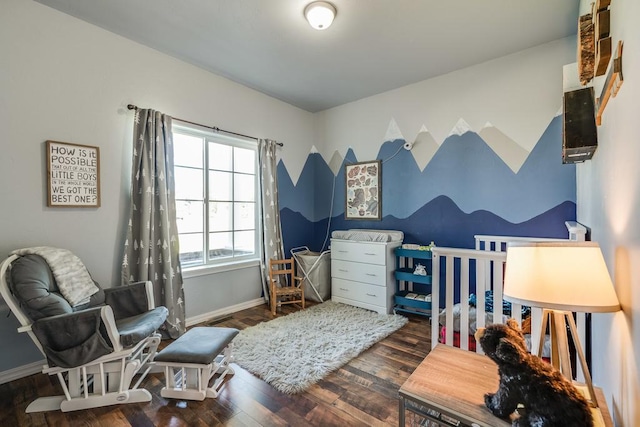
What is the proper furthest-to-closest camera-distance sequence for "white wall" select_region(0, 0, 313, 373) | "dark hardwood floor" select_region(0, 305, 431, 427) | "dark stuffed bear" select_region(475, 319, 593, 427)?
"white wall" select_region(0, 0, 313, 373) → "dark hardwood floor" select_region(0, 305, 431, 427) → "dark stuffed bear" select_region(475, 319, 593, 427)

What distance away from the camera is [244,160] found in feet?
12.0

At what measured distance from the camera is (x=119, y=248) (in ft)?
8.44

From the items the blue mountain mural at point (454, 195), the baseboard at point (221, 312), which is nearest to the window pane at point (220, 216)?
the blue mountain mural at point (454, 195)

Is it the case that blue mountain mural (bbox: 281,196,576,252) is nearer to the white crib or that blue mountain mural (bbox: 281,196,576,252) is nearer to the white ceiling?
the white crib

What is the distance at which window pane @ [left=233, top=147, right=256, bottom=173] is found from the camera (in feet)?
11.8

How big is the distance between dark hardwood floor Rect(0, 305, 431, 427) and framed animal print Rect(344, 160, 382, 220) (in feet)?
6.78

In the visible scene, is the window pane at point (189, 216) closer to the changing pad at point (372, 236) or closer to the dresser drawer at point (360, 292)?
the changing pad at point (372, 236)

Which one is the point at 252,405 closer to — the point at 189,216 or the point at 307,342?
the point at 307,342

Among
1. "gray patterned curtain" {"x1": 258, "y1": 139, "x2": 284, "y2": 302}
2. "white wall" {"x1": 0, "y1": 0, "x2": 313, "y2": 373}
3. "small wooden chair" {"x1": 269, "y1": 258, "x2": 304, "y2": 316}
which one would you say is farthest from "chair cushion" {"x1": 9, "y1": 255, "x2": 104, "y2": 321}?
"gray patterned curtain" {"x1": 258, "y1": 139, "x2": 284, "y2": 302}

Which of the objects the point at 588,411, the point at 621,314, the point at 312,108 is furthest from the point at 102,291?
the point at 312,108

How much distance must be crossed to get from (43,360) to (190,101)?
101 inches

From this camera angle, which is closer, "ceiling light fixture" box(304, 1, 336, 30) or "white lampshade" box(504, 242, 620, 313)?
"white lampshade" box(504, 242, 620, 313)

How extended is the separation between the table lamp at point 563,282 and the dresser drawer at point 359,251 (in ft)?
7.37

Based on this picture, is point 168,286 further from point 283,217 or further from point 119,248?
point 283,217
